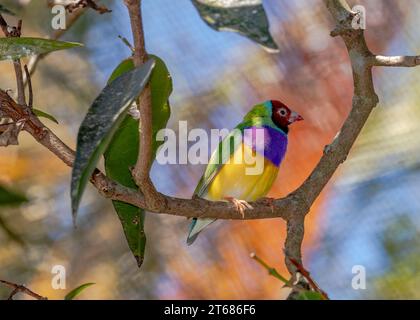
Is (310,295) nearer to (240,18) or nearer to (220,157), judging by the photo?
(240,18)

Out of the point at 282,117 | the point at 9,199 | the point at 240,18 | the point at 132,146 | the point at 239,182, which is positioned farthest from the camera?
the point at 282,117

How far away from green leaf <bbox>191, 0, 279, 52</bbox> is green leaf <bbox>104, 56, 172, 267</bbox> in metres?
0.24

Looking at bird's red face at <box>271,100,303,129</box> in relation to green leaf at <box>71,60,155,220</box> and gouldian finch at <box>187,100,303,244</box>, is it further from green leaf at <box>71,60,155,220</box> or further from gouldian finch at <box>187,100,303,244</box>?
green leaf at <box>71,60,155,220</box>

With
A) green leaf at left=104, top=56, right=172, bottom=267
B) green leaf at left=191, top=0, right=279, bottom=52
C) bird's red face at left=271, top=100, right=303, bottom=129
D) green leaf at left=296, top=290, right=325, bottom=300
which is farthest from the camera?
bird's red face at left=271, top=100, right=303, bottom=129

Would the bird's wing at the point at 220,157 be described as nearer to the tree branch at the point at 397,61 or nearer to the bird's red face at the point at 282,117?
the bird's red face at the point at 282,117

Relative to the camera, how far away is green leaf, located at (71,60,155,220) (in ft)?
2.36

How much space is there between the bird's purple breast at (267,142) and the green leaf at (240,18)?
92cm

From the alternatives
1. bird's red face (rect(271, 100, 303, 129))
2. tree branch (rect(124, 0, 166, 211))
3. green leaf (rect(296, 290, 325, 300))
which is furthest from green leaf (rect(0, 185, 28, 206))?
bird's red face (rect(271, 100, 303, 129))

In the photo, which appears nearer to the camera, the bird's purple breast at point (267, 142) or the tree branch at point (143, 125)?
the tree branch at point (143, 125)

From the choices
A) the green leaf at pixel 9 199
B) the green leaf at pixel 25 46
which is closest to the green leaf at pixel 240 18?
the green leaf at pixel 25 46

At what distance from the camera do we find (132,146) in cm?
106

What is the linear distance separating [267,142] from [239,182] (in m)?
0.12

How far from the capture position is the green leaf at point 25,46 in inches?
35.8

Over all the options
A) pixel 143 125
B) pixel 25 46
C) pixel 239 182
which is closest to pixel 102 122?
pixel 143 125
